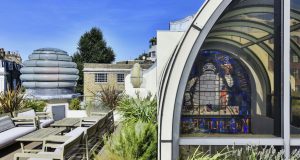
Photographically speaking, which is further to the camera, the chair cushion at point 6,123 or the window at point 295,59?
the chair cushion at point 6,123

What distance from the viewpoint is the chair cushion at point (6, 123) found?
8052 mm

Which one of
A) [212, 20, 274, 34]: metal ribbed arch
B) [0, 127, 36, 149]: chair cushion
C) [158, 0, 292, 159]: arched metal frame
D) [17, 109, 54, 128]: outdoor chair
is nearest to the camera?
[158, 0, 292, 159]: arched metal frame

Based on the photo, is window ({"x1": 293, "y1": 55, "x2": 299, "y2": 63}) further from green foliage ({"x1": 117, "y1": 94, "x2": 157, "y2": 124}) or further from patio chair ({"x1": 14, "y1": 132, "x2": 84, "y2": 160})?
green foliage ({"x1": 117, "y1": 94, "x2": 157, "y2": 124})

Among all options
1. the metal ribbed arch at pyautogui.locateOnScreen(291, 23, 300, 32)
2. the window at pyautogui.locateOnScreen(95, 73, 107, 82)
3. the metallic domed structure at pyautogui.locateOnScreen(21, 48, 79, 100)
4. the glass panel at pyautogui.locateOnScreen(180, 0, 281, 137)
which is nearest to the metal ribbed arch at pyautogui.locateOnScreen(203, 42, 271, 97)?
the glass panel at pyautogui.locateOnScreen(180, 0, 281, 137)

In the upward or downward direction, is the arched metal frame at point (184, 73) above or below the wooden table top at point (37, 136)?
above

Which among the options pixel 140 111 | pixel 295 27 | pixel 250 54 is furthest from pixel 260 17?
pixel 140 111

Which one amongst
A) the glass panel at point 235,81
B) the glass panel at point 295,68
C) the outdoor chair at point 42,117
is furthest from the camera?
the outdoor chair at point 42,117

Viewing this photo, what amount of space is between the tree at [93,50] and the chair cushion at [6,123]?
4004 cm

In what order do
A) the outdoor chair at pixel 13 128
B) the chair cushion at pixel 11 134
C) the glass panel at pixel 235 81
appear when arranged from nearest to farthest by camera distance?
1. the glass panel at pixel 235 81
2. the chair cushion at pixel 11 134
3. the outdoor chair at pixel 13 128

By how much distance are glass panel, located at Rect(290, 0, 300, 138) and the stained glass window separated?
3.29 ft

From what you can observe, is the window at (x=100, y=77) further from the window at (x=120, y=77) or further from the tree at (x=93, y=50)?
the tree at (x=93, y=50)

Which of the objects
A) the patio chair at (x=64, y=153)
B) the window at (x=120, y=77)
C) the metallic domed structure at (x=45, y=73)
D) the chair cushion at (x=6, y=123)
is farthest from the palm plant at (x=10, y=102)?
the window at (x=120, y=77)

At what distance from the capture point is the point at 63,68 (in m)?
17.8

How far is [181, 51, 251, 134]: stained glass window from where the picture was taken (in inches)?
209
